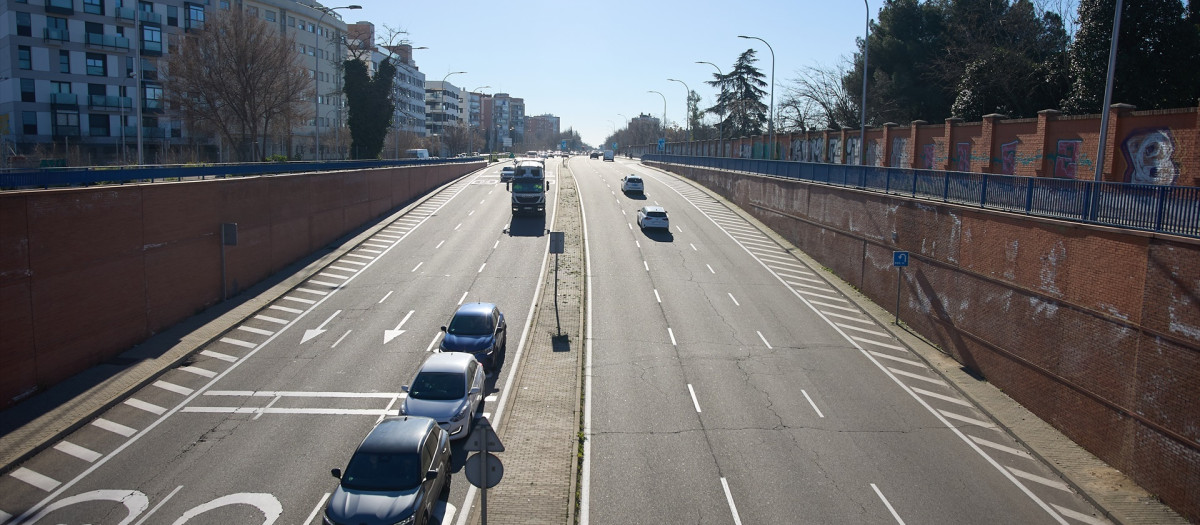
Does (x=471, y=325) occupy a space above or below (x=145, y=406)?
above

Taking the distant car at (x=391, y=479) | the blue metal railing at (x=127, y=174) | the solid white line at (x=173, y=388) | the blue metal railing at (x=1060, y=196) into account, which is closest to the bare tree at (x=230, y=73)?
the blue metal railing at (x=127, y=174)

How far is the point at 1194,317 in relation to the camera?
1362cm

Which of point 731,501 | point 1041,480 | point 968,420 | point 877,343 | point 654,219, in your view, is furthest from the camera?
point 654,219

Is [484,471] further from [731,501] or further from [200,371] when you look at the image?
[200,371]

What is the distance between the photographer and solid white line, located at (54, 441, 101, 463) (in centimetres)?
1548

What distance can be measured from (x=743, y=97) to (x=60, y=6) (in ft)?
214

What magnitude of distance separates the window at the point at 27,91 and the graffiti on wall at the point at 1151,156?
227 ft

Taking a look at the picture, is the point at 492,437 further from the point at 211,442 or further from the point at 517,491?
the point at 211,442

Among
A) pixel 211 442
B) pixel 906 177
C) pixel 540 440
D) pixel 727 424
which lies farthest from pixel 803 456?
pixel 906 177

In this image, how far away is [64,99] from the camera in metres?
57.8

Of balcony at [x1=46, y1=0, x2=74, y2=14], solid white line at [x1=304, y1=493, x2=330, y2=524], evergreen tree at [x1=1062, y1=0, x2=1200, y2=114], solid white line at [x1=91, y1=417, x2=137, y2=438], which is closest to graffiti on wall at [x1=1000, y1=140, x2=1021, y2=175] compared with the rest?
evergreen tree at [x1=1062, y1=0, x2=1200, y2=114]

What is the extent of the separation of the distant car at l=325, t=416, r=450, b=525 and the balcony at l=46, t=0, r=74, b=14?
2418 inches

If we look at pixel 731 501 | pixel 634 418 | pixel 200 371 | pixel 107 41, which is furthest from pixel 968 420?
pixel 107 41

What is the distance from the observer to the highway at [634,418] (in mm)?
13789
